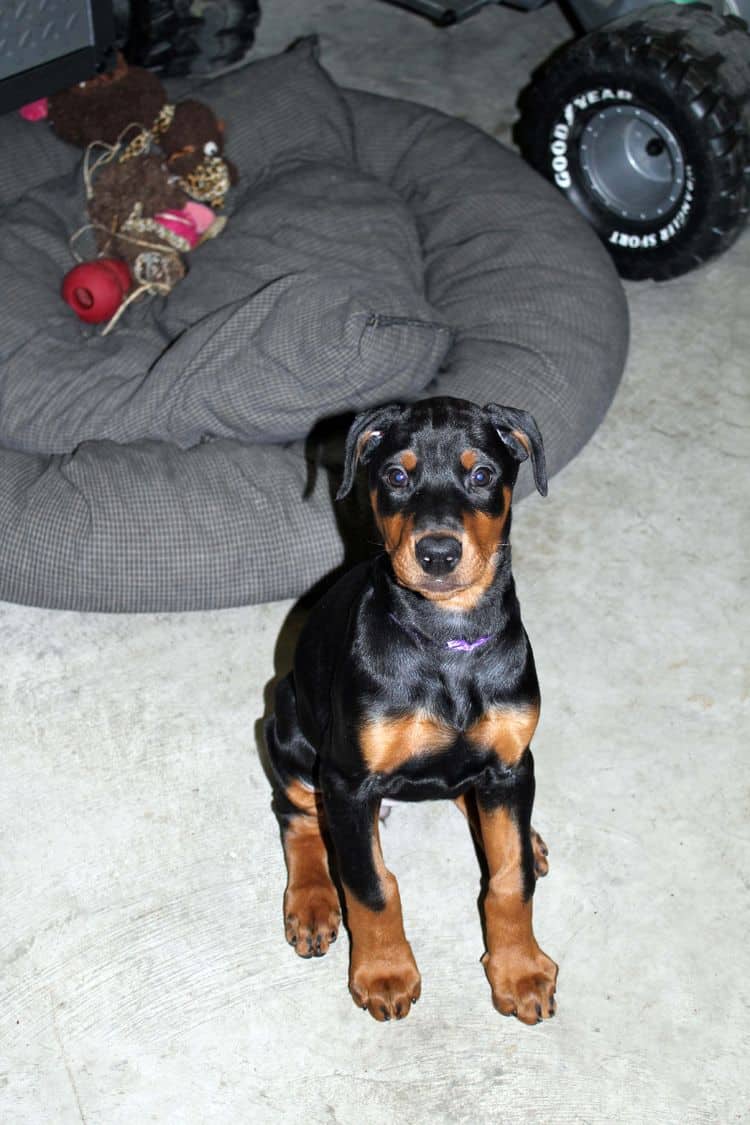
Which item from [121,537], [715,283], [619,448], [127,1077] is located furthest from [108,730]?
[715,283]

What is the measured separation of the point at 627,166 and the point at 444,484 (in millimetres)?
3152

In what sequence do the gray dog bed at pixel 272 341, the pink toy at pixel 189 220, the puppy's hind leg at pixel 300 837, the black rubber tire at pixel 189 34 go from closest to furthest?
1. the puppy's hind leg at pixel 300 837
2. the gray dog bed at pixel 272 341
3. the pink toy at pixel 189 220
4. the black rubber tire at pixel 189 34

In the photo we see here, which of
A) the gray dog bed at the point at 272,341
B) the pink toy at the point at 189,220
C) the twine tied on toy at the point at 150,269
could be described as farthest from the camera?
the pink toy at the point at 189,220

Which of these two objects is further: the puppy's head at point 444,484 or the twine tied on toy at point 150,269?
the twine tied on toy at point 150,269

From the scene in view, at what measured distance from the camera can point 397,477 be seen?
2682 millimetres

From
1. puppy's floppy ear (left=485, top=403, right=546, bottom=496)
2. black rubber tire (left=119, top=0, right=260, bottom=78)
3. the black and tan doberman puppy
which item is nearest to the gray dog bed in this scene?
black rubber tire (left=119, top=0, right=260, bottom=78)

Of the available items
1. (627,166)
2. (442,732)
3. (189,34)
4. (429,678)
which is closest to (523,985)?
(442,732)

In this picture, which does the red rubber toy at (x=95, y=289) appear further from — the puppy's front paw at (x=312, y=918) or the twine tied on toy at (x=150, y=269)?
the puppy's front paw at (x=312, y=918)

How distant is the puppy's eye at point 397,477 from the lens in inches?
105

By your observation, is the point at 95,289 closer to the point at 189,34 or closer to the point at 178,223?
the point at 178,223

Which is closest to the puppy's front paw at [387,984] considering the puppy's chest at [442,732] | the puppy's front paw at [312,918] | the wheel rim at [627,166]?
the puppy's front paw at [312,918]

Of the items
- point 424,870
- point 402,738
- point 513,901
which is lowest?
point 424,870

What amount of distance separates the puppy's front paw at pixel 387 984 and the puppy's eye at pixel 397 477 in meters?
1.13

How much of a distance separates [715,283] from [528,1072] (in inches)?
133
